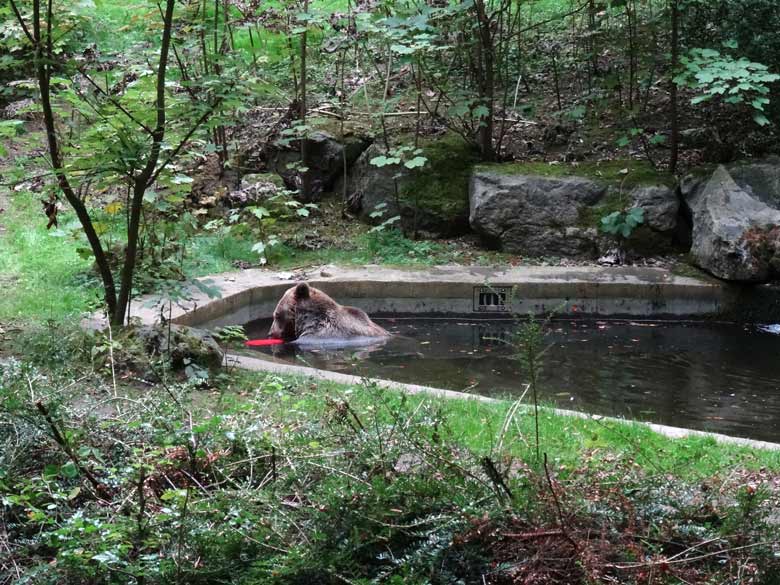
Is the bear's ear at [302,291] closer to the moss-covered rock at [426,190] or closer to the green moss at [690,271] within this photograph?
the moss-covered rock at [426,190]

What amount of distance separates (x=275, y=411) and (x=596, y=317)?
6118 mm

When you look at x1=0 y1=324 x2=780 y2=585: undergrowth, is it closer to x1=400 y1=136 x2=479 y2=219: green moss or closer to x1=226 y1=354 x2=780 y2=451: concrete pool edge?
x1=226 y1=354 x2=780 y2=451: concrete pool edge

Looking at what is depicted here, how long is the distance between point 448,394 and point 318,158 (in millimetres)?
7861

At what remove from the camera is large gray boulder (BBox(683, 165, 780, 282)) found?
35.2 feet

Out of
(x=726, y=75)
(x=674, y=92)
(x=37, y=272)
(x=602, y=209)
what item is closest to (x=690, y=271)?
(x=602, y=209)

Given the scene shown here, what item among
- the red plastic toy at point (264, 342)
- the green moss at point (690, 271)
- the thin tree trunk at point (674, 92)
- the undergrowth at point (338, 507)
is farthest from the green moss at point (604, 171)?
the undergrowth at point (338, 507)

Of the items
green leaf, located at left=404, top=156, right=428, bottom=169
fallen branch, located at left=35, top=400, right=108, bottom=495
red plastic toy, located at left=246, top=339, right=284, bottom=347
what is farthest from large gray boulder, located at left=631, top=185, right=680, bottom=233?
fallen branch, located at left=35, top=400, right=108, bottom=495

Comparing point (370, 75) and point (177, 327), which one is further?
point (370, 75)

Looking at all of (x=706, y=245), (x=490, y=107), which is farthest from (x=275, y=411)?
(x=490, y=107)

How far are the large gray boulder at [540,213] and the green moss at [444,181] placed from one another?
23.1 inches

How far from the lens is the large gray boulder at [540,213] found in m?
12.4

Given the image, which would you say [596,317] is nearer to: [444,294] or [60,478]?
[444,294]

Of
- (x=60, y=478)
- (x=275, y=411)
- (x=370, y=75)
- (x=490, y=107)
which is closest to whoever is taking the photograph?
(x=60, y=478)

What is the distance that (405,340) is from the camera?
32.4ft
